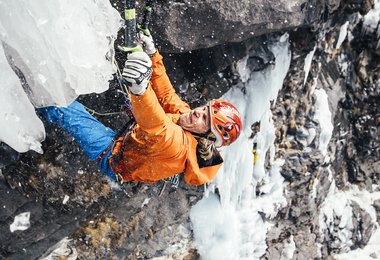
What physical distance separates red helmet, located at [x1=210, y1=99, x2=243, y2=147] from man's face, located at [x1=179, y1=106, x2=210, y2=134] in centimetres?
6

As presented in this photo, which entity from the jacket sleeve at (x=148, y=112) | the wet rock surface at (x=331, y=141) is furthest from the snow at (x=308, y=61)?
the jacket sleeve at (x=148, y=112)

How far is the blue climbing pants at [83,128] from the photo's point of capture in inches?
151

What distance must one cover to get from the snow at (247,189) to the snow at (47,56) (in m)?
3.02

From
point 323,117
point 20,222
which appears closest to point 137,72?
point 20,222

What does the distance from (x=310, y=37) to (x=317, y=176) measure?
2828mm

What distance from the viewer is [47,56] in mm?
3234

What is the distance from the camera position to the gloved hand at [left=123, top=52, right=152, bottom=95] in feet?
9.97

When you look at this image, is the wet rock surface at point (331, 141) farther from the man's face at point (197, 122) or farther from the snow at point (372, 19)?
the man's face at point (197, 122)

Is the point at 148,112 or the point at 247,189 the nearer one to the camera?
the point at 148,112

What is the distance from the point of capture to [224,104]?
160 inches

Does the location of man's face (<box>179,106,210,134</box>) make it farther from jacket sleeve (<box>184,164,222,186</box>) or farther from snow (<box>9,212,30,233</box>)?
snow (<box>9,212,30,233</box>)

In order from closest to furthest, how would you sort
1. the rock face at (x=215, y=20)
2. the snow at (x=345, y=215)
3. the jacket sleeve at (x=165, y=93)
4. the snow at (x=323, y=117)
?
the jacket sleeve at (x=165, y=93) → the rock face at (x=215, y=20) → the snow at (x=323, y=117) → the snow at (x=345, y=215)

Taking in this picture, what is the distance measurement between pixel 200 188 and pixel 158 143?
341 cm

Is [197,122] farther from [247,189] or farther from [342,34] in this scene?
[342,34]
